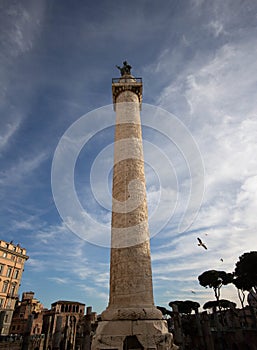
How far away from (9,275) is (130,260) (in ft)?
115

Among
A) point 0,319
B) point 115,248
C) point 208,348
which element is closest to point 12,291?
point 0,319

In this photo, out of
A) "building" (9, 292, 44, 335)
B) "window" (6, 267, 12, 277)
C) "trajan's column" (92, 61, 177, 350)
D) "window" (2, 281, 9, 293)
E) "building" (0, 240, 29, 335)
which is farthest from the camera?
"building" (9, 292, 44, 335)

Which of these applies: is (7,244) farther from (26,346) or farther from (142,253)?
(142,253)

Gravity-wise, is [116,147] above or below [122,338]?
above

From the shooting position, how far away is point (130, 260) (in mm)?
9516

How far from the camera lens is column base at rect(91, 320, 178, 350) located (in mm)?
7578

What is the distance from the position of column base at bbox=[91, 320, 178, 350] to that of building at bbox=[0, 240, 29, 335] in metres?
32.9

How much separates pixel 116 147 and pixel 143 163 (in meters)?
1.89

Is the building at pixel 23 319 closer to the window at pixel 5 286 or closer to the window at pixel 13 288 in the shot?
the window at pixel 13 288

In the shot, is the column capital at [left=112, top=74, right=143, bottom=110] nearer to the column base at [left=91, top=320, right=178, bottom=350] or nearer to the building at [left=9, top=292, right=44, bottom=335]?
the column base at [left=91, top=320, right=178, bottom=350]

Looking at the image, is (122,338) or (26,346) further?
(26,346)

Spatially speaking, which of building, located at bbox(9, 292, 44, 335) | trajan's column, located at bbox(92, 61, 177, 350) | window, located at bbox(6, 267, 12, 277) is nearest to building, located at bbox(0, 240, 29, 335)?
window, located at bbox(6, 267, 12, 277)

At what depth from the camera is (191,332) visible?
2773cm

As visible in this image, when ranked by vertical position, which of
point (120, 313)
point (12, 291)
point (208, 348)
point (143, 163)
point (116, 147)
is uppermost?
point (116, 147)
